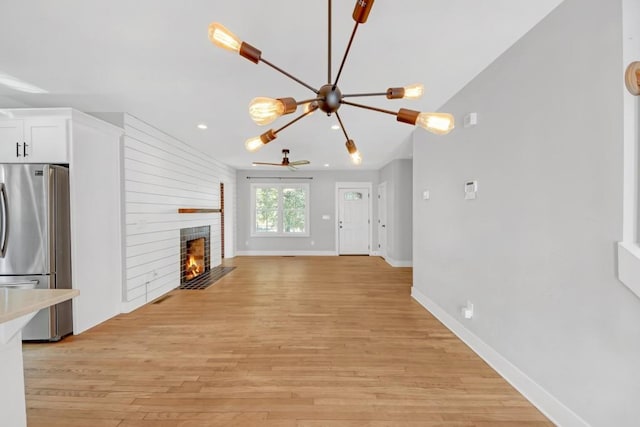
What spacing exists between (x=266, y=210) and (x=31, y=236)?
529cm

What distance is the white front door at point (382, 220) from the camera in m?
6.97

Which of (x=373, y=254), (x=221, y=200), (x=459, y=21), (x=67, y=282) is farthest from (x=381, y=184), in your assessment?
(x=67, y=282)

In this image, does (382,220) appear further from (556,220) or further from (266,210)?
(556,220)

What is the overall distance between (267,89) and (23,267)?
2.97m

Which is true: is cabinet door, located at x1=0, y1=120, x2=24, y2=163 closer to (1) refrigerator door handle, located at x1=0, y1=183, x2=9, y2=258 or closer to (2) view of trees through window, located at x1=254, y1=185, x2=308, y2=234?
(1) refrigerator door handle, located at x1=0, y1=183, x2=9, y2=258

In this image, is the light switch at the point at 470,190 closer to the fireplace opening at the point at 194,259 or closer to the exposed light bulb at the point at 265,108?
the exposed light bulb at the point at 265,108

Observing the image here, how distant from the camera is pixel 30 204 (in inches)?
101

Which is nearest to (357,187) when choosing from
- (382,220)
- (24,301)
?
(382,220)

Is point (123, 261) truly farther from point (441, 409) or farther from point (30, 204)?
point (441, 409)

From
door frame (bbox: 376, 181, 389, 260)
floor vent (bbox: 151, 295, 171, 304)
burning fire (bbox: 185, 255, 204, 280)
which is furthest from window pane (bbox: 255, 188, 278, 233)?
floor vent (bbox: 151, 295, 171, 304)

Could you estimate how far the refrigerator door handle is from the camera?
98.8 inches

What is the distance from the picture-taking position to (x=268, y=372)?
2104 millimetres

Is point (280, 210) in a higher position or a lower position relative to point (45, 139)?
lower

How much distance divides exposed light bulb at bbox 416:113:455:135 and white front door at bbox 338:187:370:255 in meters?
6.43
